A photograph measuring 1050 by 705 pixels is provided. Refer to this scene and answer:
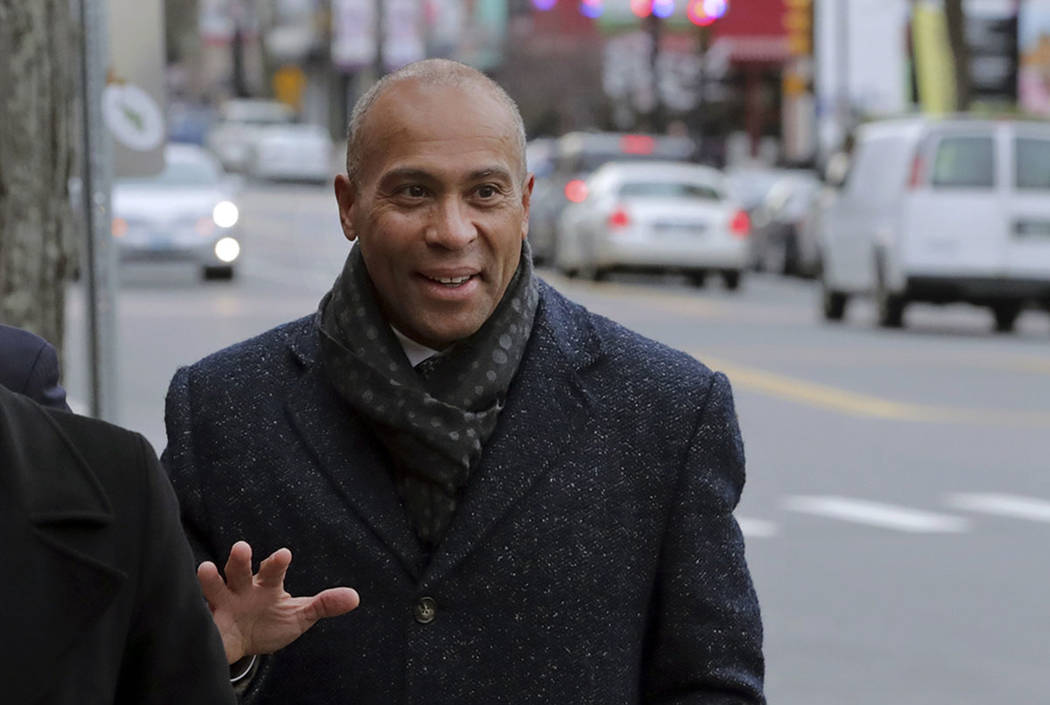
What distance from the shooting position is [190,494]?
325 cm

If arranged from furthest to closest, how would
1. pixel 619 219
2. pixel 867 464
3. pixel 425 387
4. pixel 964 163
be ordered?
pixel 619 219 < pixel 964 163 < pixel 867 464 < pixel 425 387

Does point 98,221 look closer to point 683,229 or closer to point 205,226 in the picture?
point 205,226

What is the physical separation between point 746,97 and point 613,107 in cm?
378

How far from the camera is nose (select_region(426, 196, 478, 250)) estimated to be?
10.3 ft

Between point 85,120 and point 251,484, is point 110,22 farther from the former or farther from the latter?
Answer: point 251,484

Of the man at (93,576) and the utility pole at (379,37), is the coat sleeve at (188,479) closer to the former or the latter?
the man at (93,576)

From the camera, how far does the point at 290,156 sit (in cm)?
6769

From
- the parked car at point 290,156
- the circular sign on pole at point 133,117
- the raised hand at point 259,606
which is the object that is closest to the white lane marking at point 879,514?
the circular sign on pole at point 133,117

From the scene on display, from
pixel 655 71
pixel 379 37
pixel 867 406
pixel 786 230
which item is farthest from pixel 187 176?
pixel 379 37

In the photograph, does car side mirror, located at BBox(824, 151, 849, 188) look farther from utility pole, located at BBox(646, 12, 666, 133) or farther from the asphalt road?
utility pole, located at BBox(646, 12, 666, 133)

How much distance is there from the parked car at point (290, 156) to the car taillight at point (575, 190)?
33205 mm

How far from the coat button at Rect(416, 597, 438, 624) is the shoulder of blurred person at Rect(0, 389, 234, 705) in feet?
3.41

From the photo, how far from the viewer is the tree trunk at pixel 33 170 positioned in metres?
6.30

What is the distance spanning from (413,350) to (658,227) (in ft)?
91.9
